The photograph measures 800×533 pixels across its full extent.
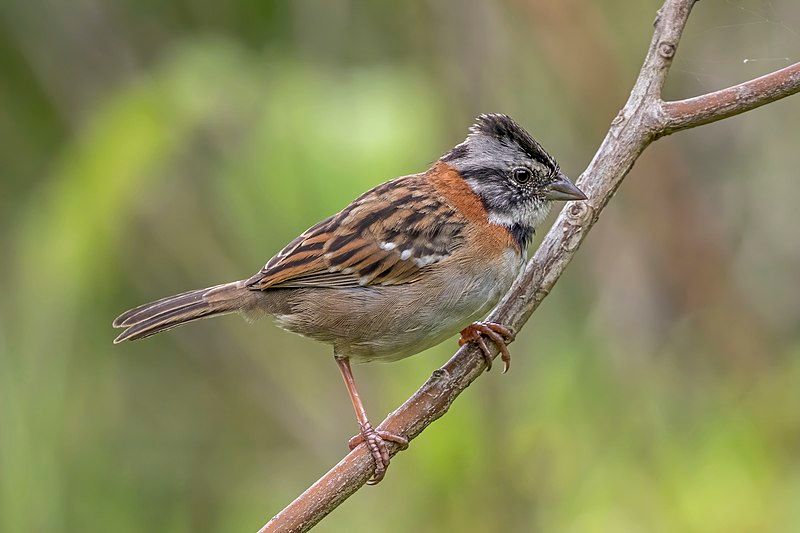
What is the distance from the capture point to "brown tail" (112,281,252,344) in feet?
14.5

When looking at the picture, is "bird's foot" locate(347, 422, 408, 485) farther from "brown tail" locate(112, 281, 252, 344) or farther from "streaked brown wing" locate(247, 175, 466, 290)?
"brown tail" locate(112, 281, 252, 344)

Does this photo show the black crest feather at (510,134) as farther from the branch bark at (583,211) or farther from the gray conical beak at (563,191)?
the branch bark at (583,211)

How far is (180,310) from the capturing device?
4.47m

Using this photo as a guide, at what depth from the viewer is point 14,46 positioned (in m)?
6.02

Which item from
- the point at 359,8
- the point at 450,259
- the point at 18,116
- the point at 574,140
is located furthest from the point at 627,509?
the point at 18,116

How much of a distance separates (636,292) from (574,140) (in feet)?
3.02

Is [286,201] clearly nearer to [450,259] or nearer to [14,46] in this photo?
[450,259]

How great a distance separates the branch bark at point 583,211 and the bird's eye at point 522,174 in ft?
1.41

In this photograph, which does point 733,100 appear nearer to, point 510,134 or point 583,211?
point 583,211

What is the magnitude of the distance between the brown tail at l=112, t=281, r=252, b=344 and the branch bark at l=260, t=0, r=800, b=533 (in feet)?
3.46

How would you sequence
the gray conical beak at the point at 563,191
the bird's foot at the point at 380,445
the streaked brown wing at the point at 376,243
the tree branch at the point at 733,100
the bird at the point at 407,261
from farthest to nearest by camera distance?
the streaked brown wing at the point at 376,243 → the bird at the point at 407,261 → the gray conical beak at the point at 563,191 → the bird's foot at the point at 380,445 → the tree branch at the point at 733,100

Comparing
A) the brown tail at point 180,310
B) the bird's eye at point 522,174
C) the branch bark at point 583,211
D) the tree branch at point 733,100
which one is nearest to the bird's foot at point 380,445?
the branch bark at point 583,211

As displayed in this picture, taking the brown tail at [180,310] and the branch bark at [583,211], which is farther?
the brown tail at [180,310]

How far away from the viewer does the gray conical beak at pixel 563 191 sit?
3990 millimetres
